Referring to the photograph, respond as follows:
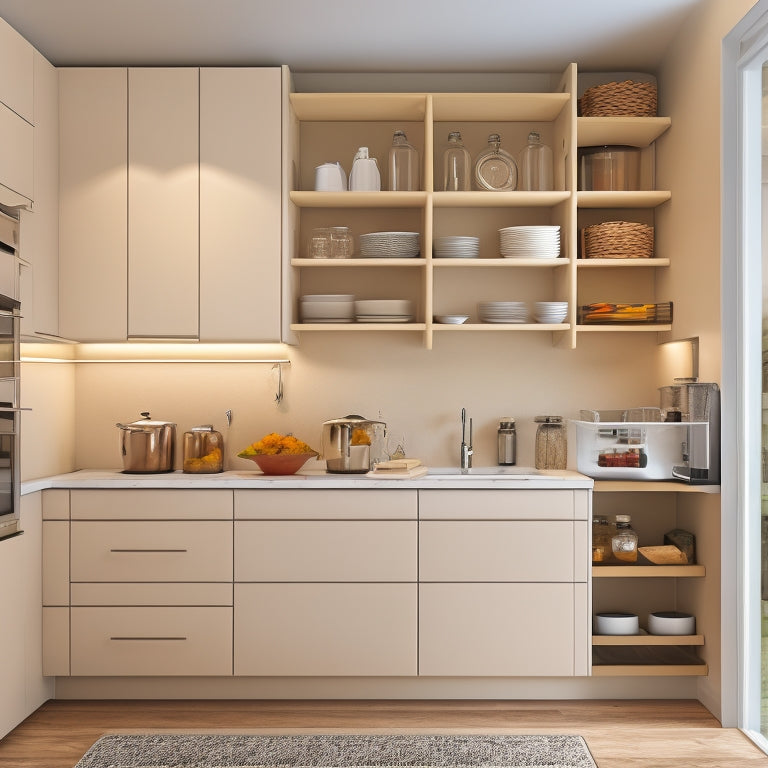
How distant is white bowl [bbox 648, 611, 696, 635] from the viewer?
11.6 ft

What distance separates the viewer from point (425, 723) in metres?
3.32

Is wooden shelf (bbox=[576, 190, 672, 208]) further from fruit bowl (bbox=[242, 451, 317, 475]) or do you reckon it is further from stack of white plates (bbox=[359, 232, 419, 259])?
fruit bowl (bbox=[242, 451, 317, 475])

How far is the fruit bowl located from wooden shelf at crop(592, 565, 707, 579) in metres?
1.31

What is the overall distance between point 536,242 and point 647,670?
73.0 inches

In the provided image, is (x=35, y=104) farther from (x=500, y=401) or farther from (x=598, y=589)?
(x=598, y=589)

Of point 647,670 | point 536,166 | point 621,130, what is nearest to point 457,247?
point 536,166

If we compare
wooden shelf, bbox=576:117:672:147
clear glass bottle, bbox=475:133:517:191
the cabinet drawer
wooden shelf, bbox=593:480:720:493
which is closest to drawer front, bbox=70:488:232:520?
the cabinet drawer

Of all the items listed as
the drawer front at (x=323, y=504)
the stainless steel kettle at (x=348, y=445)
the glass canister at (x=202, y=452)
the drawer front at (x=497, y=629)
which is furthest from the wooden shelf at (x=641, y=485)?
the glass canister at (x=202, y=452)

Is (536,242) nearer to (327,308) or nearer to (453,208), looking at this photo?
(453,208)

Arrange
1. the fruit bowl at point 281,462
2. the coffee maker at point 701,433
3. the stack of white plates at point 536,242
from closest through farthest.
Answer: the coffee maker at point 701,433 → the fruit bowl at point 281,462 → the stack of white plates at point 536,242

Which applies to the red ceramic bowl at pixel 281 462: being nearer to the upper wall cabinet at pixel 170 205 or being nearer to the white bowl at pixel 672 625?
the upper wall cabinet at pixel 170 205

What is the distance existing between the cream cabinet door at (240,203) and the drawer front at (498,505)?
1.01 meters

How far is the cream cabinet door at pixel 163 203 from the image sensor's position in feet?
12.2

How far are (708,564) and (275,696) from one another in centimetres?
184
